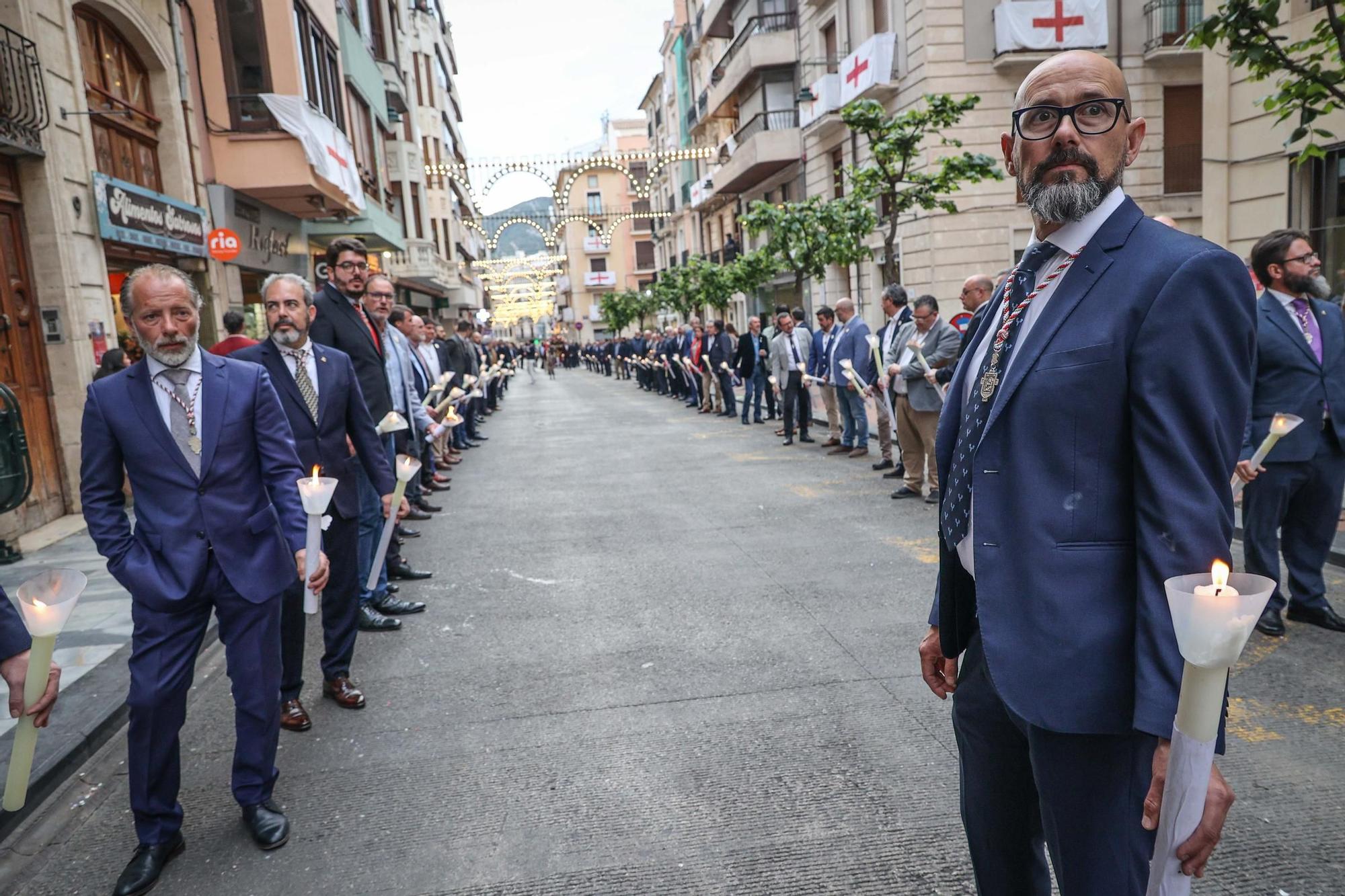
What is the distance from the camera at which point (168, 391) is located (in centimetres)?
331

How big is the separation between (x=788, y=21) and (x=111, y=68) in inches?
1003

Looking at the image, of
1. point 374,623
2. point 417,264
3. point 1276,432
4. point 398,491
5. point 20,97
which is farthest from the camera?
point 417,264

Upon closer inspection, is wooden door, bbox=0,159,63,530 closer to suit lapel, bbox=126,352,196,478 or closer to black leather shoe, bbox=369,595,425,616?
black leather shoe, bbox=369,595,425,616

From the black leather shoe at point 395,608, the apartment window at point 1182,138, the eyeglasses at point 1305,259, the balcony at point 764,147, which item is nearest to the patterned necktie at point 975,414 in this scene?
the eyeglasses at point 1305,259

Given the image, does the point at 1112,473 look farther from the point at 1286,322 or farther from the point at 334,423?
the point at 1286,322

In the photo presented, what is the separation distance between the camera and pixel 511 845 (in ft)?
10.7

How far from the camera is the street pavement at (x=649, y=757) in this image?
3.07 metres

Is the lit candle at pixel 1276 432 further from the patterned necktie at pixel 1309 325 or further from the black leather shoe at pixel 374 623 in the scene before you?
the black leather shoe at pixel 374 623

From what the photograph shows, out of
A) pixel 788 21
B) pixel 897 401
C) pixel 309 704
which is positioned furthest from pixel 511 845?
pixel 788 21

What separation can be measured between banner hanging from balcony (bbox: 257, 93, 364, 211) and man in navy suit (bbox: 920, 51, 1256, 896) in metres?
14.3

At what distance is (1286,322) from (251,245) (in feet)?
47.5

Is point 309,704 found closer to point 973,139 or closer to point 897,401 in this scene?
point 897,401

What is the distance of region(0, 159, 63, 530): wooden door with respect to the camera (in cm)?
912

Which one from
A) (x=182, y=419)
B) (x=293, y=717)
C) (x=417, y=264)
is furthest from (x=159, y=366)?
(x=417, y=264)
